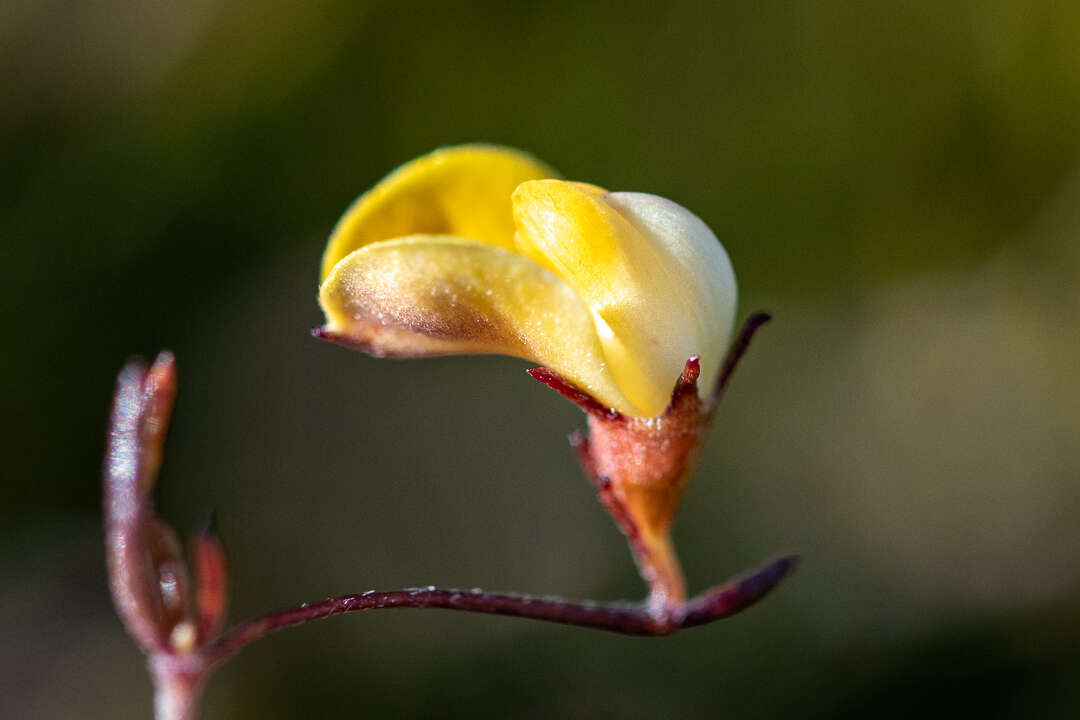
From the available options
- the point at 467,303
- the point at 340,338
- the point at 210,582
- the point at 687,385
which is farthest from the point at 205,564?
the point at 687,385

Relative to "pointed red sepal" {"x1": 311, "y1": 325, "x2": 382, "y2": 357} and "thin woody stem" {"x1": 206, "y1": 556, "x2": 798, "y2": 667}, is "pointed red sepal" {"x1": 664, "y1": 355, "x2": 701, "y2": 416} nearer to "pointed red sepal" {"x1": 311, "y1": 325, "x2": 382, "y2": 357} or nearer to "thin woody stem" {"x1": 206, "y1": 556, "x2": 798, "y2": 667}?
"thin woody stem" {"x1": 206, "y1": 556, "x2": 798, "y2": 667}

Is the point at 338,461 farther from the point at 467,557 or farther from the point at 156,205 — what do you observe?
the point at 156,205

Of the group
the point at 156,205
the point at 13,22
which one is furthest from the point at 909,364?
the point at 13,22

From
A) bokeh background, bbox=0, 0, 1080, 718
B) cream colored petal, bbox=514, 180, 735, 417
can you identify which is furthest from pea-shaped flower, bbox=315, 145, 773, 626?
bokeh background, bbox=0, 0, 1080, 718

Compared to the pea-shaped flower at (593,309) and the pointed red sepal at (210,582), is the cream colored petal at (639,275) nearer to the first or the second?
the pea-shaped flower at (593,309)

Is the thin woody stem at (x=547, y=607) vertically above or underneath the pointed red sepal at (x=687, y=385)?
underneath

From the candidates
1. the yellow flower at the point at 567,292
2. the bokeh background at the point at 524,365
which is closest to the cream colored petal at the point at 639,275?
the yellow flower at the point at 567,292

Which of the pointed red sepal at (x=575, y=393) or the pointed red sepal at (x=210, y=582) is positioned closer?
the pointed red sepal at (x=575, y=393)
